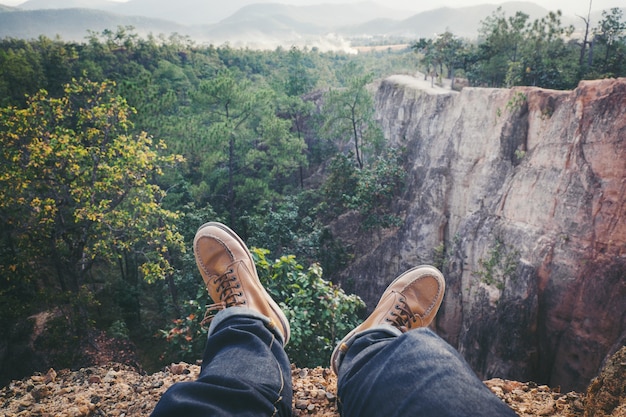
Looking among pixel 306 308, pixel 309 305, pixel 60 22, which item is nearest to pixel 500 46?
pixel 309 305

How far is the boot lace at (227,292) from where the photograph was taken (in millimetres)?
2549

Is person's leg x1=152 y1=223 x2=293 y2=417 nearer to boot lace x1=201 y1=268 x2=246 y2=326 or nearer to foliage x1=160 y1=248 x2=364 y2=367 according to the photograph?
boot lace x1=201 y1=268 x2=246 y2=326

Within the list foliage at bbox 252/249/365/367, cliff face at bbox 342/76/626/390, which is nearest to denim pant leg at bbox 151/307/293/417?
foliage at bbox 252/249/365/367

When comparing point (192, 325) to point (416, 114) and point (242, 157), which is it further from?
point (416, 114)

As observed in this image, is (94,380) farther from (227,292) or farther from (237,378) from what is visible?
(237,378)

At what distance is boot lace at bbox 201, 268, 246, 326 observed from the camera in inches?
100

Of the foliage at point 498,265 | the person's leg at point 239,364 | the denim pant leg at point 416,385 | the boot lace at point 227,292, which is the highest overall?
the denim pant leg at point 416,385

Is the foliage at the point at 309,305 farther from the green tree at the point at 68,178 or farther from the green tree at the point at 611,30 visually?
the green tree at the point at 611,30

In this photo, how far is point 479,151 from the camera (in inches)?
416

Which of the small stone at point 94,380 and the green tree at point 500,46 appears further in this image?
the green tree at point 500,46

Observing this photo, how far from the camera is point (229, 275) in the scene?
9.37 feet

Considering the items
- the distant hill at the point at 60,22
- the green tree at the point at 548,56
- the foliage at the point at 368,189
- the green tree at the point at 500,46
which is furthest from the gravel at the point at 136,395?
the distant hill at the point at 60,22

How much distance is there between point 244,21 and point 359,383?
5012 inches

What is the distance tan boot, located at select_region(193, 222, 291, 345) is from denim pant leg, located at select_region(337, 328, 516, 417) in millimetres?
927
